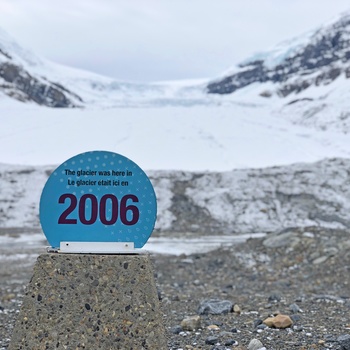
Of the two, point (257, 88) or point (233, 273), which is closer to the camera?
point (233, 273)

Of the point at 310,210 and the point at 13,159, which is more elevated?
the point at 13,159

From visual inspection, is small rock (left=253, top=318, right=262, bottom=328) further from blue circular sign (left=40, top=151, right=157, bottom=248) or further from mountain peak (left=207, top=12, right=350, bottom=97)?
mountain peak (left=207, top=12, right=350, bottom=97)

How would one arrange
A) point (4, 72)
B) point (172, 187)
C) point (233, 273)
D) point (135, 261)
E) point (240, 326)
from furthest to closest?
point (4, 72)
point (172, 187)
point (233, 273)
point (240, 326)
point (135, 261)

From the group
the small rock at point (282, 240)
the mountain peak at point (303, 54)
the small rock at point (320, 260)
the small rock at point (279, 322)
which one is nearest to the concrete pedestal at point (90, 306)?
the small rock at point (279, 322)

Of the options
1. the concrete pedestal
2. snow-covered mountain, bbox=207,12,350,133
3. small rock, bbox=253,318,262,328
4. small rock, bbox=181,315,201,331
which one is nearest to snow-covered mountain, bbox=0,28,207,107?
snow-covered mountain, bbox=207,12,350,133

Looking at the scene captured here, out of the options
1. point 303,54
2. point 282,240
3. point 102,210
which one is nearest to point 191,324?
point 102,210

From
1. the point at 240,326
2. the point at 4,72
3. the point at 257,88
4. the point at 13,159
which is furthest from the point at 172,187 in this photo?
the point at 257,88

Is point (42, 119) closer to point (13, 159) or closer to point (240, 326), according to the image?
point (13, 159)
